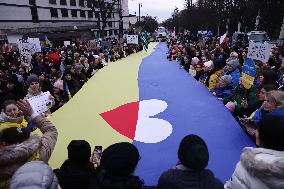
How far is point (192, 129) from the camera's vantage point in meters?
4.86

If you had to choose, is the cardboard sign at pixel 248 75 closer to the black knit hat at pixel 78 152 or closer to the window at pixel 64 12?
the black knit hat at pixel 78 152

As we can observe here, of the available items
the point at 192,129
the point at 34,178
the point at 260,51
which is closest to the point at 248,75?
the point at 192,129

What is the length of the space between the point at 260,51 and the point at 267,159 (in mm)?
5807

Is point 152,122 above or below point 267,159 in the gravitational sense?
below

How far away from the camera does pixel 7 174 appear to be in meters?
2.26

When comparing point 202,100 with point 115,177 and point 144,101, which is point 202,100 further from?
point 115,177

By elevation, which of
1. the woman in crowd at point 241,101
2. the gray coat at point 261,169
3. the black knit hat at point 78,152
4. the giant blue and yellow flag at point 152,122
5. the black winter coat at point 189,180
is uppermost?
the gray coat at point 261,169

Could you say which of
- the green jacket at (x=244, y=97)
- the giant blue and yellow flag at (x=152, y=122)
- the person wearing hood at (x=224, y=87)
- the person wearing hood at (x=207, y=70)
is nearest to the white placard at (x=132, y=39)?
the person wearing hood at (x=207, y=70)

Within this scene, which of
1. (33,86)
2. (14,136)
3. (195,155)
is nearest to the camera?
(195,155)

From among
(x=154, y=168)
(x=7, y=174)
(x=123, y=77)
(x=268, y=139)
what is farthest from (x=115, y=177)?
(x=123, y=77)

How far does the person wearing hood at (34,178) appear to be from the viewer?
1.83 meters

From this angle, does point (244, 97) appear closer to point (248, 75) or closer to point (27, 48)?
point (248, 75)

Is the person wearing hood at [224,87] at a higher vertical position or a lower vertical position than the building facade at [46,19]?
lower

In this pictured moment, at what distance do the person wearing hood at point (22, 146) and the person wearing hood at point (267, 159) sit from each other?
1649 millimetres
